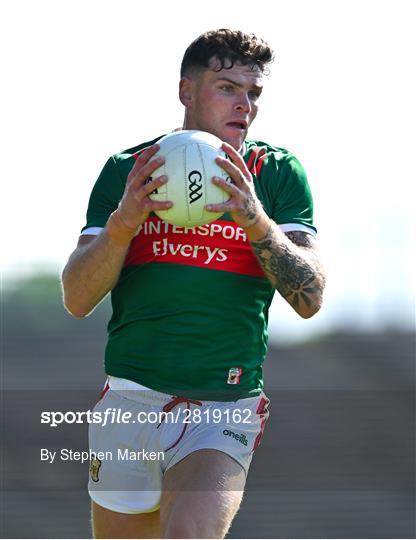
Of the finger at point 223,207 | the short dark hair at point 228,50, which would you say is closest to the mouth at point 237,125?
the short dark hair at point 228,50

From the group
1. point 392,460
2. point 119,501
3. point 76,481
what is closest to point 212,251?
point 119,501

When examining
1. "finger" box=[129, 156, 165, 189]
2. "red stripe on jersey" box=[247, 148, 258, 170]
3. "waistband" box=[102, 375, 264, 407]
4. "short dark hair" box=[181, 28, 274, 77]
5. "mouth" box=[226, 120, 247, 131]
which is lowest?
"waistband" box=[102, 375, 264, 407]

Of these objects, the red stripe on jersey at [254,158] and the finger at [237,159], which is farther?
the red stripe on jersey at [254,158]

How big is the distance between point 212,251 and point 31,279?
6.68 metres

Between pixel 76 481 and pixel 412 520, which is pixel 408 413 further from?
pixel 76 481

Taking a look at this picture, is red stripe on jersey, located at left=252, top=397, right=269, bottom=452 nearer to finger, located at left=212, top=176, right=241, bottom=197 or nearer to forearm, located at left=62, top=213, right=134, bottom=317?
forearm, located at left=62, top=213, right=134, bottom=317

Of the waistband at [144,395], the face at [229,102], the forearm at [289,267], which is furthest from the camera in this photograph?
the face at [229,102]

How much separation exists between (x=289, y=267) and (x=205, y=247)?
414 millimetres

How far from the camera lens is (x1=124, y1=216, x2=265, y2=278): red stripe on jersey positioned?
4.96 meters

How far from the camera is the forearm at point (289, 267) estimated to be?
4.65 m

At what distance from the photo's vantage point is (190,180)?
456 cm

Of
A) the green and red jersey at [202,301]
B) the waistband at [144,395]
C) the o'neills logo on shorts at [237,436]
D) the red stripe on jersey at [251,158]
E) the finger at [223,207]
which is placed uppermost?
the red stripe on jersey at [251,158]

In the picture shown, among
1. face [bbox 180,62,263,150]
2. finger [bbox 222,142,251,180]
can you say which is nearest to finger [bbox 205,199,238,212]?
finger [bbox 222,142,251,180]

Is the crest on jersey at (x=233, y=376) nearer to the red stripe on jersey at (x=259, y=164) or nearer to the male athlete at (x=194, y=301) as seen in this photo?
the male athlete at (x=194, y=301)
